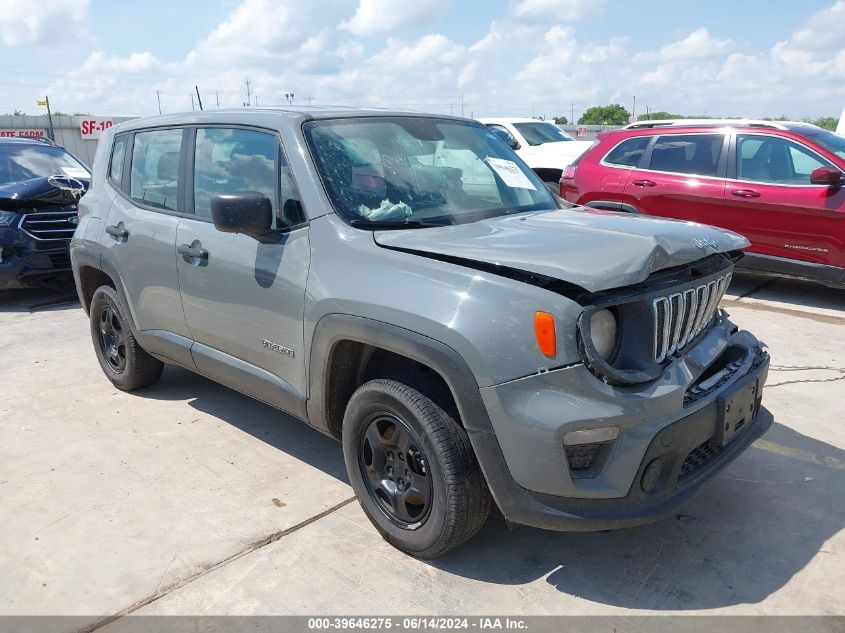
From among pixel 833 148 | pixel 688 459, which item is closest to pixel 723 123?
pixel 833 148

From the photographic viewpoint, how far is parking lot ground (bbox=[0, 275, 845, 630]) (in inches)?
111

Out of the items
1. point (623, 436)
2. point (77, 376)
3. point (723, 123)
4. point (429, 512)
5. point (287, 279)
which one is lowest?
point (77, 376)

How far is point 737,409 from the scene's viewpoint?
9.71 feet

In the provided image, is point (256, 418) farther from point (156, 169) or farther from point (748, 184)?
point (748, 184)

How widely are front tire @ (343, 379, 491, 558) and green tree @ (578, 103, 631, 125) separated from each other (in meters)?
67.3

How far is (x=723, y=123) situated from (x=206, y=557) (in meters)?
6.93

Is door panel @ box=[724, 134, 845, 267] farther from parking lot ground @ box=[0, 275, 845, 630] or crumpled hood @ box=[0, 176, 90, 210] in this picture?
crumpled hood @ box=[0, 176, 90, 210]

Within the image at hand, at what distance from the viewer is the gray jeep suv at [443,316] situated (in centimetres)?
→ 254

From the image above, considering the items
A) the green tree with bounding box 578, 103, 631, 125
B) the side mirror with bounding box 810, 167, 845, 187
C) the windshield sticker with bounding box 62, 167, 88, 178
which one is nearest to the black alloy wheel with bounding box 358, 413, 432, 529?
the side mirror with bounding box 810, 167, 845, 187

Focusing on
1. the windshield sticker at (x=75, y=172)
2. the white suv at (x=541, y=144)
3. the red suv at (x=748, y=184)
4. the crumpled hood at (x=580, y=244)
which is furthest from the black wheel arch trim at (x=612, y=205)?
the windshield sticker at (x=75, y=172)

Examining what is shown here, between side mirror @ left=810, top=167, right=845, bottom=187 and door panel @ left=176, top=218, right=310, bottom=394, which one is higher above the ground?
side mirror @ left=810, top=167, right=845, bottom=187

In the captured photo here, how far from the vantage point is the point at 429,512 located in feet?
9.53

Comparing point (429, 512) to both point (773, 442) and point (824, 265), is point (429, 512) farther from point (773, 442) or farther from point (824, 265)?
point (824, 265)
